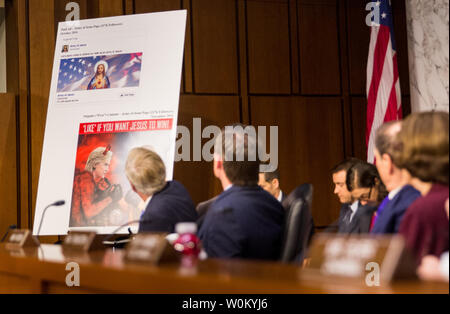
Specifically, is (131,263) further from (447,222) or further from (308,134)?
(308,134)

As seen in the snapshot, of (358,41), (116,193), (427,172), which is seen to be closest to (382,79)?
(358,41)

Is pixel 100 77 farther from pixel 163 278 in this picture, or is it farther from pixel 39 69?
pixel 163 278

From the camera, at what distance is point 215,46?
6.63 metres

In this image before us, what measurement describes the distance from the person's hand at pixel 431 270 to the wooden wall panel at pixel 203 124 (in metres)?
4.70

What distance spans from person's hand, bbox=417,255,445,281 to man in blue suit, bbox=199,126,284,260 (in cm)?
108

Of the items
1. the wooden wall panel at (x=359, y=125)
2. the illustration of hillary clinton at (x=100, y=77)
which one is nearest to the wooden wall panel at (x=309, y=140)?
the wooden wall panel at (x=359, y=125)

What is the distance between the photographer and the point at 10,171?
6113 millimetres

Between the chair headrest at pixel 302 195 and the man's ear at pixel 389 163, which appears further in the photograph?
the chair headrest at pixel 302 195

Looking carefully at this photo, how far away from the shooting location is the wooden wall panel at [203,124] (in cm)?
643

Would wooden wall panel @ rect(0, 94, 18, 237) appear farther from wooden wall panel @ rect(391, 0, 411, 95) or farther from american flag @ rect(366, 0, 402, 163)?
wooden wall panel @ rect(391, 0, 411, 95)

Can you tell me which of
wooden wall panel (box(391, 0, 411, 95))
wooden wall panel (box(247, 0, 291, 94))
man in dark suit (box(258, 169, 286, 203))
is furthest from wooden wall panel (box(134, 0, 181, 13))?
wooden wall panel (box(391, 0, 411, 95))

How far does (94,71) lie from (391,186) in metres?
3.30

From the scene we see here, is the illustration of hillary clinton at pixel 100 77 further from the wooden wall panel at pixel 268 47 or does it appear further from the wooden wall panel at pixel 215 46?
the wooden wall panel at pixel 268 47

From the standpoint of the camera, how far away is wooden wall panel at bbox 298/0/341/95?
7000mm
